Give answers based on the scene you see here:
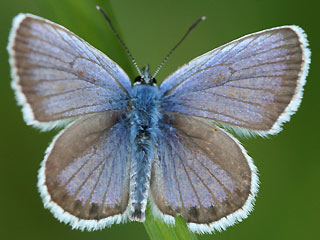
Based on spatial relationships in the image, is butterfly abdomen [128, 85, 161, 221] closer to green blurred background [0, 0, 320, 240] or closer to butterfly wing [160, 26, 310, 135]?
butterfly wing [160, 26, 310, 135]

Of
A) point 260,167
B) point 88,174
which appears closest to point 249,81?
point 88,174

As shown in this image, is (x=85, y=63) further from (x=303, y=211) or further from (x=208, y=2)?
(x=303, y=211)

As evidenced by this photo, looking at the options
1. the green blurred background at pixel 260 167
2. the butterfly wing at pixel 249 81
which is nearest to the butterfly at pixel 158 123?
the butterfly wing at pixel 249 81

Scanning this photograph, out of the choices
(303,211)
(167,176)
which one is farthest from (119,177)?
(303,211)

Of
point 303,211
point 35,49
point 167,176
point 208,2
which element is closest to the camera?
point 35,49

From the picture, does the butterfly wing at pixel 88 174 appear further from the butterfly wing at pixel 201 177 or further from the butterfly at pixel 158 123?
the butterfly wing at pixel 201 177

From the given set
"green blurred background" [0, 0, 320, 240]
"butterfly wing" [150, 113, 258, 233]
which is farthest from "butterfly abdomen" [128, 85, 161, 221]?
"green blurred background" [0, 0, 320, 240]
